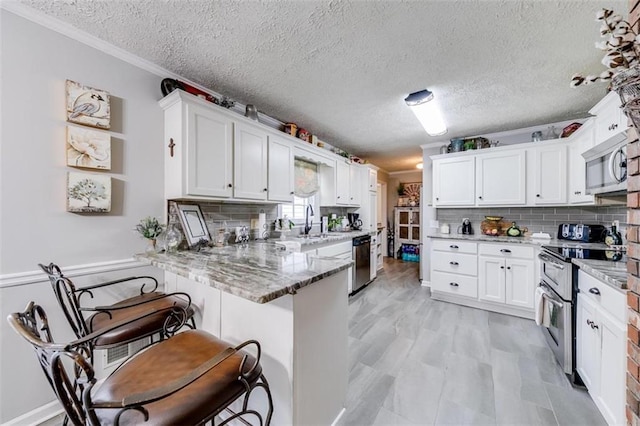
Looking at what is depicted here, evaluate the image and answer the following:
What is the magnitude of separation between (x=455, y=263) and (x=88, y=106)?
423cm

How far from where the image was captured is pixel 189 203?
2.32 meters

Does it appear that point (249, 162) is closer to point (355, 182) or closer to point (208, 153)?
point (208, 153)

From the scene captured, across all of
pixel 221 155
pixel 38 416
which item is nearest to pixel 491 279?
pixel 221 155

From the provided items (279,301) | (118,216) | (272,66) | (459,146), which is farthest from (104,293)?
(459,146)

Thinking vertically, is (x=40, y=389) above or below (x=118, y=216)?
below

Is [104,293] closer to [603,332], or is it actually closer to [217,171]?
[217,171]

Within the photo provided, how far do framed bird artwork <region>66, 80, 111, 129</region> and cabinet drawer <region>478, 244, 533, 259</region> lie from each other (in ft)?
13.7

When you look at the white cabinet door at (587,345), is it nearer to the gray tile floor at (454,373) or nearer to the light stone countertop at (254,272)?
the gray tile floor at (454,373)

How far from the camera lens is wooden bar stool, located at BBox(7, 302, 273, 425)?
0.64 metres

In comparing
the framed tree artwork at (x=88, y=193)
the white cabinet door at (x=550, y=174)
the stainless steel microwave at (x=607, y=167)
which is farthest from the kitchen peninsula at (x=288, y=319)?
the white cabinet door at (x=550, y=174)

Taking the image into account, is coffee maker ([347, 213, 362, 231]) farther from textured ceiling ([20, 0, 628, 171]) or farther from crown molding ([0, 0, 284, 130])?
crown molding ([0, 0, 284, 130])

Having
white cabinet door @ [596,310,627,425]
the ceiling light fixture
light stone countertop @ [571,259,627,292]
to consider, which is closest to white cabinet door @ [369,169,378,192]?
the ceiling light fixture

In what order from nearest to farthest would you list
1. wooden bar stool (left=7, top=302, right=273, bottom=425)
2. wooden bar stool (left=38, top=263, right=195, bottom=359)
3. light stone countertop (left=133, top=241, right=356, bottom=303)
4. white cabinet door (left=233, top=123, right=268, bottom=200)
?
wooden bar stool (left=7, top=302, right=273, bottom=425), light stone countertop (left=133, top=241, right=356, bottom=303), wooden bar stool (left=38, top=263, right=195, bottom=359), white cabinet door (left=233, top=123, right=268, bottom=200)

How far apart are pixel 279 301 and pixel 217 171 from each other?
1.54 metres
